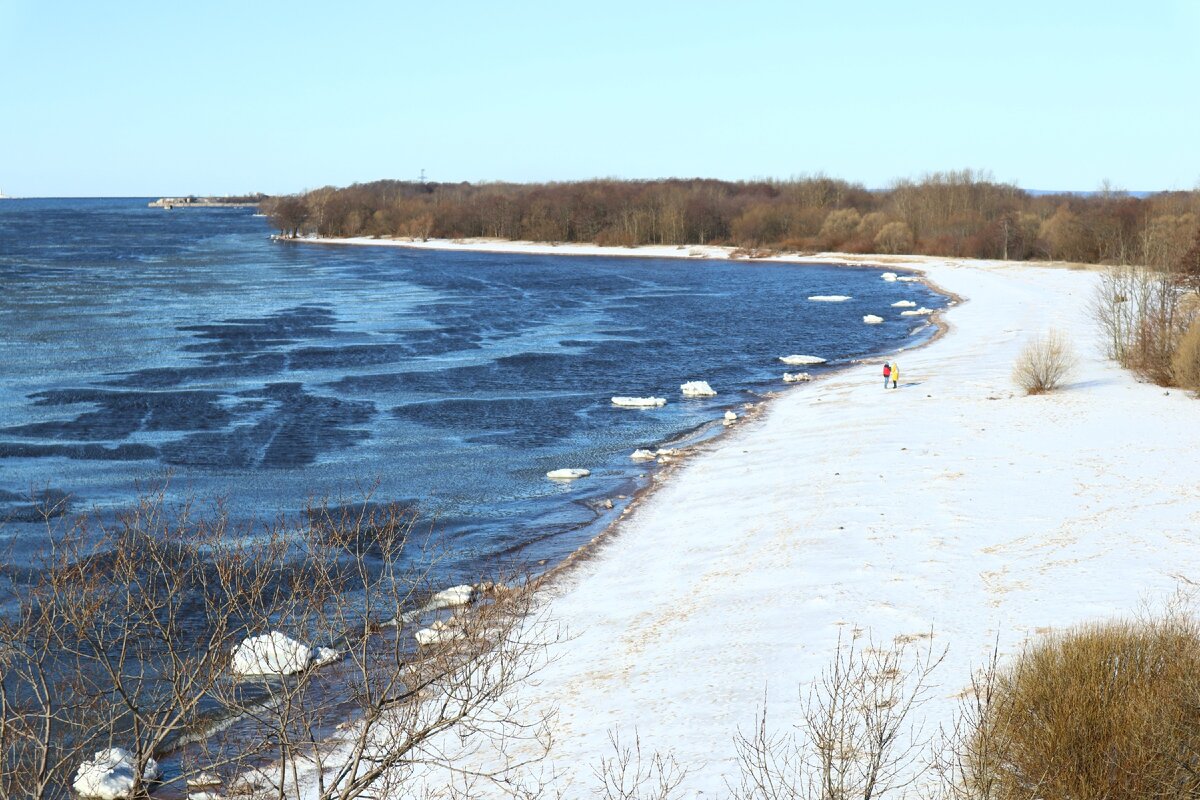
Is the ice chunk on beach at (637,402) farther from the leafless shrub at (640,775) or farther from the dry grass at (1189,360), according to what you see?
the leafless shrub at (640,775)

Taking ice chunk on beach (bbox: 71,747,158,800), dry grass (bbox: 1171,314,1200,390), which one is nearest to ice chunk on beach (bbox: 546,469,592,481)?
ice chunk on beach (bbox: 71,747,158,800)

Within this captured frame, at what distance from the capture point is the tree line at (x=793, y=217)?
96062 millimetres

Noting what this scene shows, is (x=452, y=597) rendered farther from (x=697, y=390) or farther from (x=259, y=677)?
(x=697, y=390)

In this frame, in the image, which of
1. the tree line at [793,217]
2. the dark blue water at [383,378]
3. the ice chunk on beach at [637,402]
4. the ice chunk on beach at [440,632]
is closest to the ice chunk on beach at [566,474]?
the dark blue water at [383,378]

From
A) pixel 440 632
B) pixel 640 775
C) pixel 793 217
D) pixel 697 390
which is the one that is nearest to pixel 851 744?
pixel 640 775

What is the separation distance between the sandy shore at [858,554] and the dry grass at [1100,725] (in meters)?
2.56

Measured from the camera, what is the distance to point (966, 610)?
15922mm

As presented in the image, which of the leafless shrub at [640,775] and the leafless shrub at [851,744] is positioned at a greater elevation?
the leafless shrub at [851,744]

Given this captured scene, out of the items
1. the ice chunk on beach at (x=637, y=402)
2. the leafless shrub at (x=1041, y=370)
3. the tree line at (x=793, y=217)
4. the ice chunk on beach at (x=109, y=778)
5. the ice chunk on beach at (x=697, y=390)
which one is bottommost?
the ice chunk on beach at (x=109, y=778)

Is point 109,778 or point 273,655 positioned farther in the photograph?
point 273,655

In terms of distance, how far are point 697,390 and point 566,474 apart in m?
12.5

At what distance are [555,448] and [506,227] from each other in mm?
104600

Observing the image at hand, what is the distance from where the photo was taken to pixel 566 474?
27094 mm

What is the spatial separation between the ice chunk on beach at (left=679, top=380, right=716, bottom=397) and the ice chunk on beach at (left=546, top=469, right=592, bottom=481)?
11825 mm
